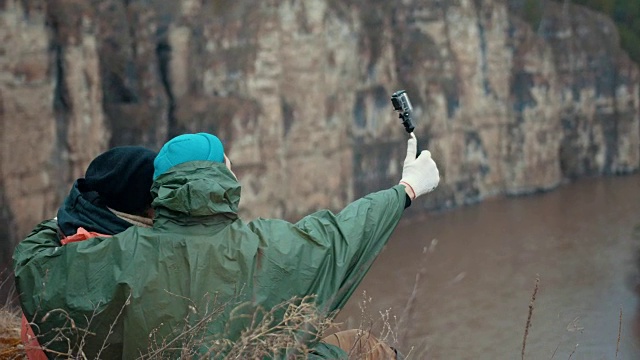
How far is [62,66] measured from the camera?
1769cm

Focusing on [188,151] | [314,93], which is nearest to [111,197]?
[188,151]

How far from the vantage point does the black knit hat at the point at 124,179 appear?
2.93 metres

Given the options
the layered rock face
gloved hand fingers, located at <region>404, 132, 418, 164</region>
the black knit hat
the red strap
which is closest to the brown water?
the layered rock face

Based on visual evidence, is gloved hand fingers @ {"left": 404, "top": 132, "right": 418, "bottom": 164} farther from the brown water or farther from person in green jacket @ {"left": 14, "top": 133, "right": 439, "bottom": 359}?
the brown water

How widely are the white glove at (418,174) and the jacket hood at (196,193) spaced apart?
53cm

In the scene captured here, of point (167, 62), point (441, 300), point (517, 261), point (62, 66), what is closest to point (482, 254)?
point (517, 261)

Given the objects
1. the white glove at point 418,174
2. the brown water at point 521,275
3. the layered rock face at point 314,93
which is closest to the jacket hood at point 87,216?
the white glove at point 418,174

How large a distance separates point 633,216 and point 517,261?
5.68m

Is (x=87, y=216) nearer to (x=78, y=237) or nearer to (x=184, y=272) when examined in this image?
(x=78, y=237)

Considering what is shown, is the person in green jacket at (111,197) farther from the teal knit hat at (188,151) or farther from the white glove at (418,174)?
the white glove at (418,174)

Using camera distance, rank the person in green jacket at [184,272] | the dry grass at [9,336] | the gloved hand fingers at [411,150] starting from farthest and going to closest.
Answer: the dry grass at [9,336] < the gloved hand fingers at [411,150] < the person in green jacket at [184,272]

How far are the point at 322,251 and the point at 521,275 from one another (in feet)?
60.8

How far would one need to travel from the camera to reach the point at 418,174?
9.77ft

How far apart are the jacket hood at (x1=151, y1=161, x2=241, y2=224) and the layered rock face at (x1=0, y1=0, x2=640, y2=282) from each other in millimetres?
13841
